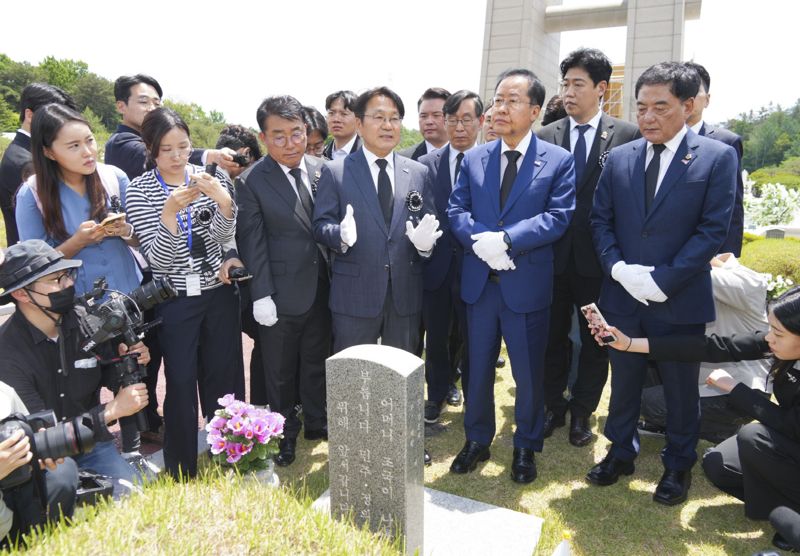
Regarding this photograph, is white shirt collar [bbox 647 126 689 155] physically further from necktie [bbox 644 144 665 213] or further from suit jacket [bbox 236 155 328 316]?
suit jacket [bbox 236 155 328 316]

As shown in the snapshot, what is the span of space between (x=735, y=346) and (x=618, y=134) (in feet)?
5.69

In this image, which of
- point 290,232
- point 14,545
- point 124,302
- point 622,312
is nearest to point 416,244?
point 290,232

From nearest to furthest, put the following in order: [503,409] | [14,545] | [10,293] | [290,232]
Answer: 1. [14,545]
2. [10,293]
3. [290,232]
4. [503,409]

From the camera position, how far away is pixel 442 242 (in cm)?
449

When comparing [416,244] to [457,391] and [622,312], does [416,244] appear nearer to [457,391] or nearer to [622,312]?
[622,312]

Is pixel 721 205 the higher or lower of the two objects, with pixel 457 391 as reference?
higher

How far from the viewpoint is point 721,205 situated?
332 centimetres

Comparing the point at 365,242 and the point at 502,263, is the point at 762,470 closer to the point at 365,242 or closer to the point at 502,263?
the point at 502,263

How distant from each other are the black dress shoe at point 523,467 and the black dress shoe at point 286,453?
64.8 inches

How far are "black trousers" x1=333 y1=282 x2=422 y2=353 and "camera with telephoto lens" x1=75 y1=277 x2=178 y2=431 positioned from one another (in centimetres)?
114

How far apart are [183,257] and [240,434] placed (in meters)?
1.21

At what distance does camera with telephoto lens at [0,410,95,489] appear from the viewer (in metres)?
2.45

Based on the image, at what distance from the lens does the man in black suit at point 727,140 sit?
419 centimetres

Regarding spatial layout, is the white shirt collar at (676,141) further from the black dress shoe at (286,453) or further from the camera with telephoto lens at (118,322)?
the black dress shoe at (286,453)
